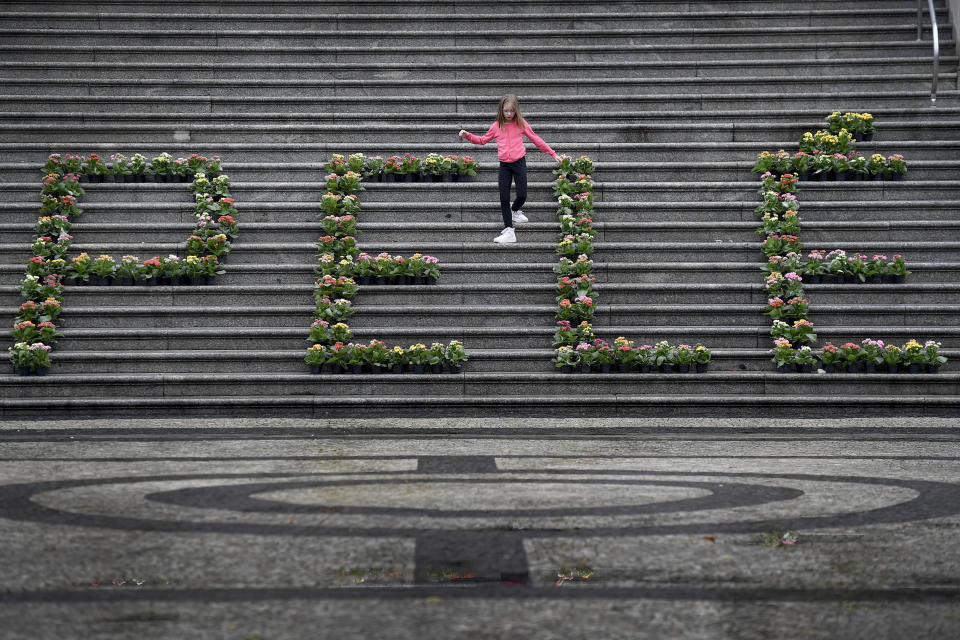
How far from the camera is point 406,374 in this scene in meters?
11.6

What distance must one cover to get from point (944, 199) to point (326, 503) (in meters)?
9.67

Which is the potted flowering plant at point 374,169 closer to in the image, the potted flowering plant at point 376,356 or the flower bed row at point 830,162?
the potted flowering plant at point 376,356

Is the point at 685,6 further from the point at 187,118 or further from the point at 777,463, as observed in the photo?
the point at 777,463

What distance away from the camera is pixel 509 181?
13102 millimetres

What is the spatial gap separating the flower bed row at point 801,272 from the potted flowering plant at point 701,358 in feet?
2.31

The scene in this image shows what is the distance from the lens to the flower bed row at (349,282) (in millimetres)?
11609

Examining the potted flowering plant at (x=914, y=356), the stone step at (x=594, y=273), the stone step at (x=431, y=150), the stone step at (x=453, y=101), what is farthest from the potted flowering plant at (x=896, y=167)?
the potted flowering plant at (x=914, y=356)

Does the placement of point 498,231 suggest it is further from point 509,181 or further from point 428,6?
point 428,6

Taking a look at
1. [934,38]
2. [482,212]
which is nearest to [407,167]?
[482,212]

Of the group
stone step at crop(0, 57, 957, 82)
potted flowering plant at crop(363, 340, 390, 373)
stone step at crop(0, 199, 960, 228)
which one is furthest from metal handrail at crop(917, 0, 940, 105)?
potted flowering plant at crop(363, 340, 390, 373)

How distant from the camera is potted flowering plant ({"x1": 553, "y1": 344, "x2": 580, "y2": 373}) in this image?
11.7 metres

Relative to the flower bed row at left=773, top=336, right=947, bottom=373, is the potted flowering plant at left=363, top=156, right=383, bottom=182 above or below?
above

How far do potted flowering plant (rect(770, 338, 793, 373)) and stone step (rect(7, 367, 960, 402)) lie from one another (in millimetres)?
194

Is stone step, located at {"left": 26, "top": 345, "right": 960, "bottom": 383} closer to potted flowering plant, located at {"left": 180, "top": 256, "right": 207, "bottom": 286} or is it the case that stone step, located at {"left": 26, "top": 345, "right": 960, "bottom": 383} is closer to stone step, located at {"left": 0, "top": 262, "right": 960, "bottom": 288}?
potted flowering plant, located at {"left": 180, "top": 256, "right": 207, "bottom": 286}
